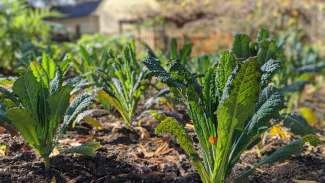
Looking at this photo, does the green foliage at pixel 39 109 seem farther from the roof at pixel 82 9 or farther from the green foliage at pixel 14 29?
the roof at pixel 82 9

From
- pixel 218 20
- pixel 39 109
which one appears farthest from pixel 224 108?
pixel 218 20

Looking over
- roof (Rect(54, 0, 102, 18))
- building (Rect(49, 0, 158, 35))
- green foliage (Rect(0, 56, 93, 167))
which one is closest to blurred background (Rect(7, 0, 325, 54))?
green foliage (Rect(0, 56, 93, 167))

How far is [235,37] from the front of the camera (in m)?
2.73

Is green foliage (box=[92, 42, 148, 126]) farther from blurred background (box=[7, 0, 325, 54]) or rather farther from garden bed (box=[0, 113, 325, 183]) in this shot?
blurred background (box=[7, 0, 325, 54])

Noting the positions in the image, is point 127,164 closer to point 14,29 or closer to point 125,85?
point 125,85

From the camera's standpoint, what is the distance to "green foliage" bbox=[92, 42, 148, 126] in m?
2.54

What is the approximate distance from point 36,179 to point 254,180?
0.90 meters

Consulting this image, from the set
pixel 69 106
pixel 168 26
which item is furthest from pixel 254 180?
pixel 168 26

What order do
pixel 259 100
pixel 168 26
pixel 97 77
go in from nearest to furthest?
pixel 259 100 → pixel 97 77 → pixel 168 26

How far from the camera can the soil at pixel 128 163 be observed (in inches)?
74.1

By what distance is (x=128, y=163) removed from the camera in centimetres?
209

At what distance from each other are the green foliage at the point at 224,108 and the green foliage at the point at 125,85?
2.34 feet

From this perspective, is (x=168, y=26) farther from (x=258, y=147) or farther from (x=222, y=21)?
(x=258, y=147)

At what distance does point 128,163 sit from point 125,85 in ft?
2.33
